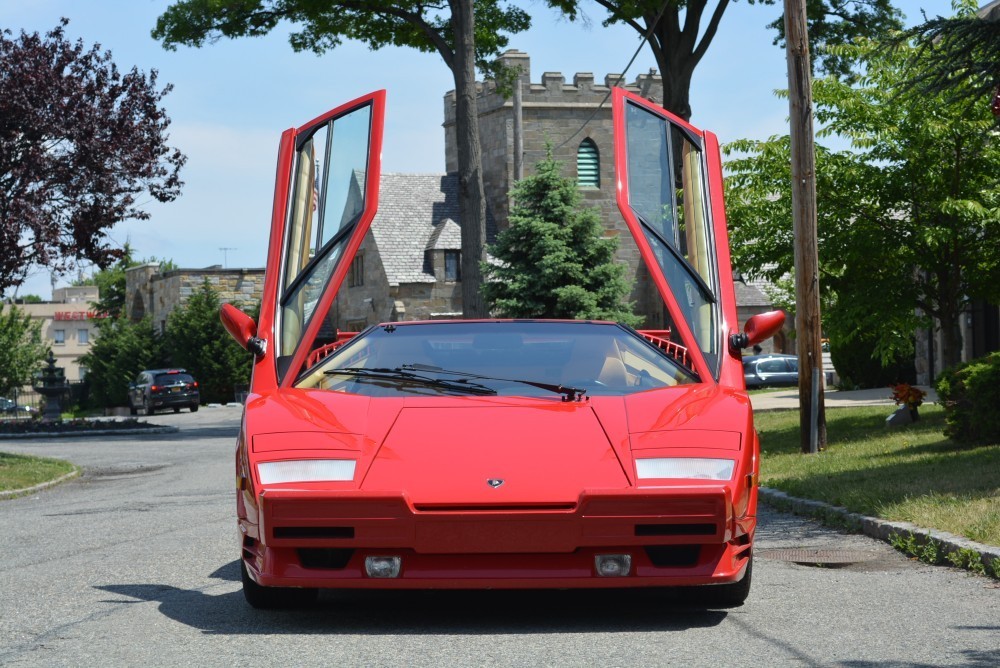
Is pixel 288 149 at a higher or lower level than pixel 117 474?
higher

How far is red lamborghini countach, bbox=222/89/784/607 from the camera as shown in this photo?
17.2ft

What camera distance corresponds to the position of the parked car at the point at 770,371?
1849 inches

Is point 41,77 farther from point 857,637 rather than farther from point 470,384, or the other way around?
point 857,637

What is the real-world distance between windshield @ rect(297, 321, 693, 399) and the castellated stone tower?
45.3m

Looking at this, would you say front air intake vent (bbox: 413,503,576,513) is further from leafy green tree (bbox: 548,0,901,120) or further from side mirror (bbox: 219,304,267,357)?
leafy green tree (bbox: 548,0,901,120)

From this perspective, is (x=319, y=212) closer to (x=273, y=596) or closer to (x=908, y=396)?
(x=273, y=596)

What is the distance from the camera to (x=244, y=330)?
6.59 metres

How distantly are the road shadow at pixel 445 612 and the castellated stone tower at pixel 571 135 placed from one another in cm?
4595

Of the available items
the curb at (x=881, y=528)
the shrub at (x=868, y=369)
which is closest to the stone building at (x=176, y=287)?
the shrub at (x=868, y=369)

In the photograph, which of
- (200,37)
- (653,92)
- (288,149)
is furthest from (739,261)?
(653,92)

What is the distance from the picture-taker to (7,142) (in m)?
21.0

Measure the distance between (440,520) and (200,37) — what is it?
26578 millimetres

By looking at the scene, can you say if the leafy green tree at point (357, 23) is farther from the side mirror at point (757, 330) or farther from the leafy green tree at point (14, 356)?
the leafy green tree at point (14, 356)

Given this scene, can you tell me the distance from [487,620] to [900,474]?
6593 millimetres
